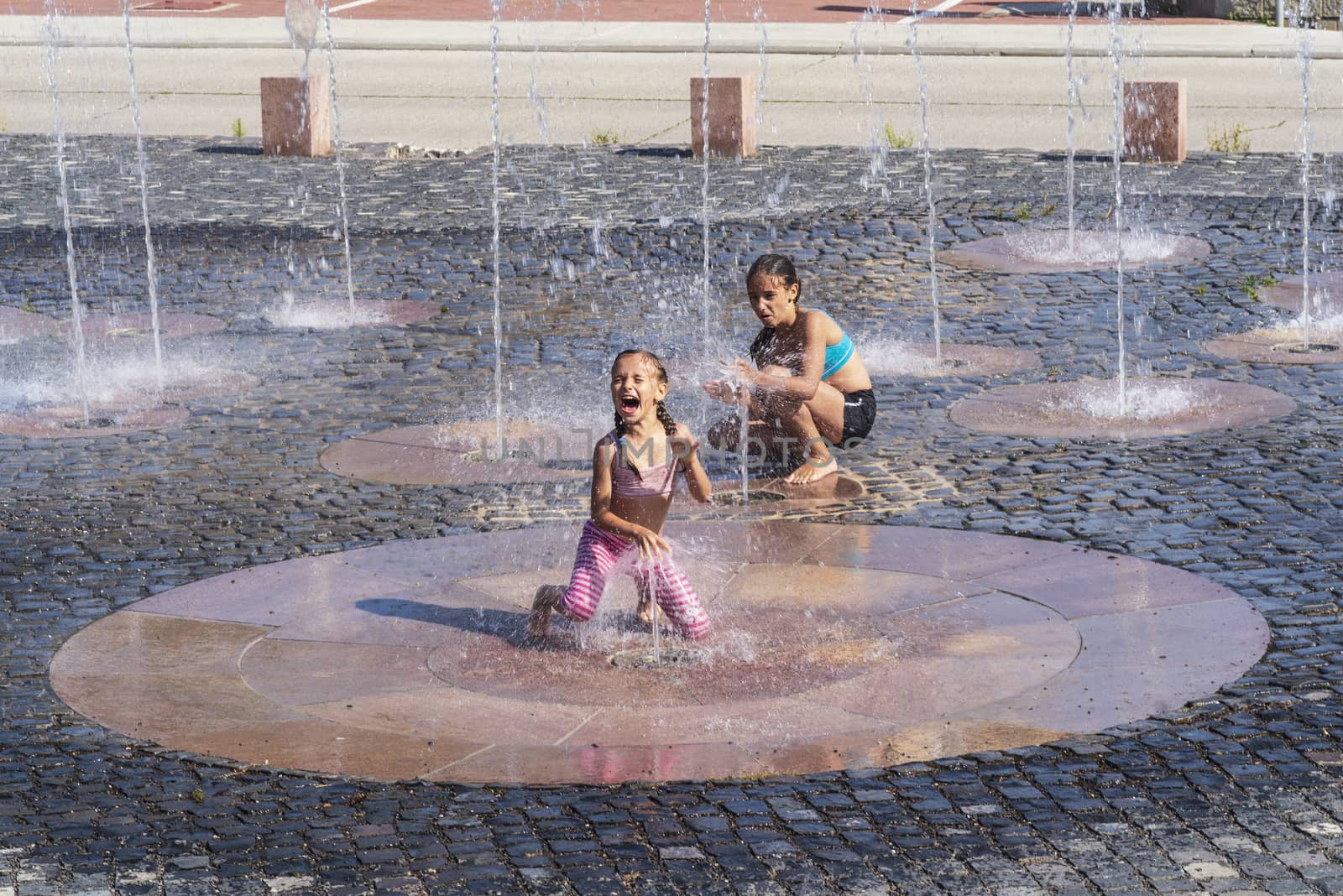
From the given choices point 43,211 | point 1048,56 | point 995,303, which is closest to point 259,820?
point 995,303

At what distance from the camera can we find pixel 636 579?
7.15 meters

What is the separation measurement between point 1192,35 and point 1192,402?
16.9m

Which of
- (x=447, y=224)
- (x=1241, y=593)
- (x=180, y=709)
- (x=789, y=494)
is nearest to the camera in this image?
(x=180, y=709)

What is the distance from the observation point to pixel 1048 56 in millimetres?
24906

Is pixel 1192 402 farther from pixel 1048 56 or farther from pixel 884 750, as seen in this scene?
pixel 1048 56

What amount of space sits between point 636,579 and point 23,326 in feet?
22.7

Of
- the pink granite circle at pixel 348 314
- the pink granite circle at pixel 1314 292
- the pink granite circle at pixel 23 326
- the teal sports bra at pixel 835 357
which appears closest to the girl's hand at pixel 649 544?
the teal sports bra at pixel 835 357

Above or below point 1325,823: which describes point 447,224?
above

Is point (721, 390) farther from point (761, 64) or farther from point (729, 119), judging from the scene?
point (761, 64)

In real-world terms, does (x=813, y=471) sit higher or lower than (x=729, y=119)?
lower

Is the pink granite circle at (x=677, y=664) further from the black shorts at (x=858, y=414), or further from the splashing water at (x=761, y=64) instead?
the splashing water at (x=761, y=64)

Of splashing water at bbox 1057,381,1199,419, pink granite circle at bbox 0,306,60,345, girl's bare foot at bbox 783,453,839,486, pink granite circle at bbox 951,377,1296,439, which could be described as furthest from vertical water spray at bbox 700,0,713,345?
pink granite circle at bbox 0,306,60,345

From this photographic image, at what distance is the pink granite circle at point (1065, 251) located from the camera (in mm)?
13812

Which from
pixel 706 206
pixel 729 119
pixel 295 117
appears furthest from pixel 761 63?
pixel 706 206
